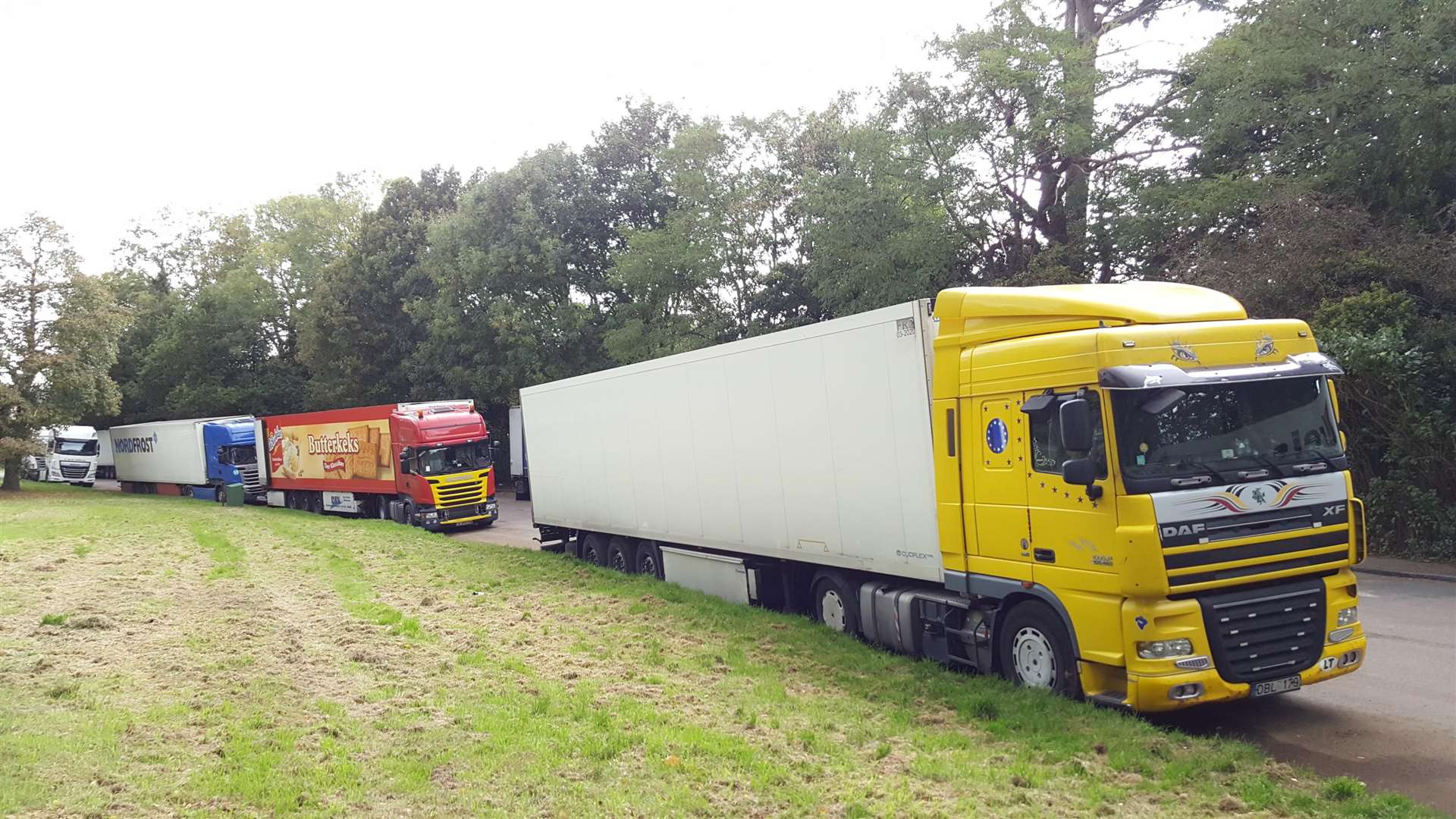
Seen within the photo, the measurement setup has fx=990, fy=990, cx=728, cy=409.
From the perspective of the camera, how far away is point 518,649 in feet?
33.1

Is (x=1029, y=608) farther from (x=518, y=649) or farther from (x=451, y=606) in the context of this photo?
(x=451, y=606)

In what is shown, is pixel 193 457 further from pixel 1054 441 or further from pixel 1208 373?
pixel 1208 373

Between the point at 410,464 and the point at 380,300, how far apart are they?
21.8m

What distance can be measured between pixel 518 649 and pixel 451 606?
3.17 metres

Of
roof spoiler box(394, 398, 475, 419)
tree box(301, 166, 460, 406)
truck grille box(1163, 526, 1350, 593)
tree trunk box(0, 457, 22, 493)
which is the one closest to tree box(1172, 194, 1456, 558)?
truck grille box(1163, 526, 1350, 593)

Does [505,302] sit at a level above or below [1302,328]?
above

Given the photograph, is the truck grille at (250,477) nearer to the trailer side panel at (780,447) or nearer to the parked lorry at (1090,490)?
the trailer side panel at (780,447)

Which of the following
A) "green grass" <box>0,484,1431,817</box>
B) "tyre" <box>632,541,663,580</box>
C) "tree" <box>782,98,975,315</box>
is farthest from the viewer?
"tree" <box>782,98,975,315</box>

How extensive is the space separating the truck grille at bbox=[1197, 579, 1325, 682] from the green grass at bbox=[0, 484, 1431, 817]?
2.14 feet

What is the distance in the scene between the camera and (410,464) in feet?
89.4

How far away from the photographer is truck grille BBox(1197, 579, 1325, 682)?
684 cm

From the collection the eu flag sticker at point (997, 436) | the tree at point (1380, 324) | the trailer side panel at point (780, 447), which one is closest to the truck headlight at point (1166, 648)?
the eu flag sticker at point (997, 436)

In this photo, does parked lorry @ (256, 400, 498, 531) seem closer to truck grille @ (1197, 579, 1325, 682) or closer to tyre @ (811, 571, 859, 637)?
tyre @ (811, 571, 859, 637)

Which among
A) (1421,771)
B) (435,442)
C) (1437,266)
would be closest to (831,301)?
(435,442)
